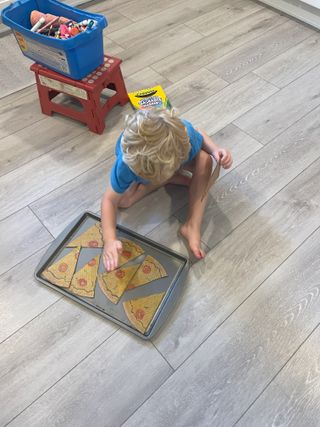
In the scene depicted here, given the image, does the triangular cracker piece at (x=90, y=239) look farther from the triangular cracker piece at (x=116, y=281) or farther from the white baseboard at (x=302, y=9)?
the white baseboard at (x=302, y=9)

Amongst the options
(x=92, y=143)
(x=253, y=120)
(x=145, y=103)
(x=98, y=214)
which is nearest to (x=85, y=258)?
(x=98, y=214)

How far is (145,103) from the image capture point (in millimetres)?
1299

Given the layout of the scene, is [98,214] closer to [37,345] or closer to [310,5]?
[37,345]

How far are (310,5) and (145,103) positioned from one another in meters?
0.94

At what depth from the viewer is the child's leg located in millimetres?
980

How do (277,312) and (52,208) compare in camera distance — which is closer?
(277,312)

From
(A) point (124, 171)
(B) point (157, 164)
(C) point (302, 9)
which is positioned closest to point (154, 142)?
(B) point (157, 164)

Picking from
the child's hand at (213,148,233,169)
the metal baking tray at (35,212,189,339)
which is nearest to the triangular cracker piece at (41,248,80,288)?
the metal baking tray at (35,212,189,339)

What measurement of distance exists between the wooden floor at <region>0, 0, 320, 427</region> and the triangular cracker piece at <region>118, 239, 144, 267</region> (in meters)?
0.06

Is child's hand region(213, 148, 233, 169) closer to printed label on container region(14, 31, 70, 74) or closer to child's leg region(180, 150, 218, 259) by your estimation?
child's leg region(180, 150, 218, 259)

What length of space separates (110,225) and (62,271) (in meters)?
0.18

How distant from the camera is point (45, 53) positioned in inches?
43.0

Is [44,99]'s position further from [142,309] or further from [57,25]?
[142,309]

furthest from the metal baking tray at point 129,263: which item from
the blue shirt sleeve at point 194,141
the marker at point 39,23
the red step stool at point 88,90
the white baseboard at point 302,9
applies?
the white baseboard at point 302,9
